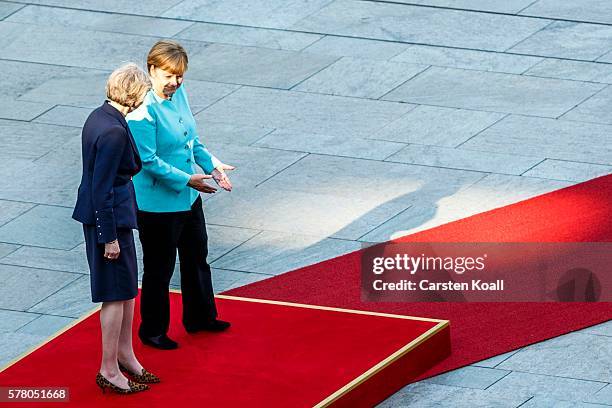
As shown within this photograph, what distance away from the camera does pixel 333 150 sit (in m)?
12.6

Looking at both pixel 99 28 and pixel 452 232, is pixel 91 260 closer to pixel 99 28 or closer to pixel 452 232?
pixel 452 232

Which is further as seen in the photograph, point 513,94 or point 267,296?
point 513,94

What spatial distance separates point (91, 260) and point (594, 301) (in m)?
3.41

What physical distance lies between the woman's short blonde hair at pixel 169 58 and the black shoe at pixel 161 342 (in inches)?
63.7

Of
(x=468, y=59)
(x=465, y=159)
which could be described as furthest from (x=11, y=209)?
(x=468, y=59)

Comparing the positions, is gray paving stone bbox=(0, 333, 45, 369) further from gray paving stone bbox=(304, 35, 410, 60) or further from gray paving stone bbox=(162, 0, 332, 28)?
A: gray paving stone bbox=(162, 0, 332, 28)

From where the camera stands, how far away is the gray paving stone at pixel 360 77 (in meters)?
13.8

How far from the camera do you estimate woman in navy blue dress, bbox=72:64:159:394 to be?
27.2 ft

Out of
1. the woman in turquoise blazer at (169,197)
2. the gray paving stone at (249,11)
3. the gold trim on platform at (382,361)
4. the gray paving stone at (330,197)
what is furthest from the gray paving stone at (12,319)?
the gray paving stone at (249,11)

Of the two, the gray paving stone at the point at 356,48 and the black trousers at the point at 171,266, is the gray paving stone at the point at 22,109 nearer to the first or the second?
the gray paving stone at the point at 356,48

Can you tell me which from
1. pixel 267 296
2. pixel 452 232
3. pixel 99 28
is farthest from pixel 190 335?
pixel 99 28

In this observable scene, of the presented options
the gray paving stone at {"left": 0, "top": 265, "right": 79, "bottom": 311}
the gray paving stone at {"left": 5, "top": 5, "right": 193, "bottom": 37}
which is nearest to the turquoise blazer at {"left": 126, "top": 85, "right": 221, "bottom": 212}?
the gray paving stone at {"left": 0, "top": 265, "right": 79, "bottom": 311}

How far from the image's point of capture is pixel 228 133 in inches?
515

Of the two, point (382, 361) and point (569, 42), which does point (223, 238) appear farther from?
point (569, 42)
